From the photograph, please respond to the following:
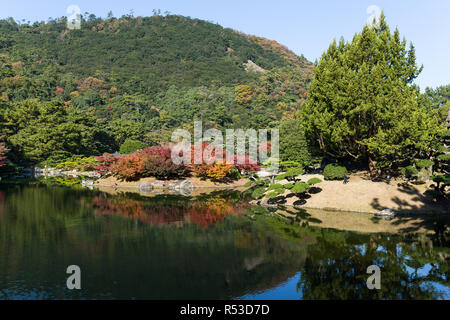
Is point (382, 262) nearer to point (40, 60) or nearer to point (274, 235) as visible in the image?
point (274, 235)

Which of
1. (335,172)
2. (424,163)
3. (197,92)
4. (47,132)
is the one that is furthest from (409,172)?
(197,92)

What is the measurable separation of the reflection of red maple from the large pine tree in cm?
834

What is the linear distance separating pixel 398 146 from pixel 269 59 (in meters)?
125

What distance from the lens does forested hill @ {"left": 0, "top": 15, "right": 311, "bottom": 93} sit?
362 ft

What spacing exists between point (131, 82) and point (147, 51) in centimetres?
3830

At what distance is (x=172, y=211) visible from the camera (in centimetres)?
2275

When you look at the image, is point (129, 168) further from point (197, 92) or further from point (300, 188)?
point (197, 92)

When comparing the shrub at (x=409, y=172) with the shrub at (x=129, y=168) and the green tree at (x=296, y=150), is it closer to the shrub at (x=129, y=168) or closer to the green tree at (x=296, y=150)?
the green tree at (x=296, y=150)

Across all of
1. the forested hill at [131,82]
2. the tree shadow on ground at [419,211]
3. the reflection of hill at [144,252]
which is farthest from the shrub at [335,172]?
the forested hill at [131,82]

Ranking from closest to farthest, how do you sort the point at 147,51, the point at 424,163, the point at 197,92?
the point at 424,163 → the point at 197,92 → the point at 147,51

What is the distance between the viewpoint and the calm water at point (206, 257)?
404 inches

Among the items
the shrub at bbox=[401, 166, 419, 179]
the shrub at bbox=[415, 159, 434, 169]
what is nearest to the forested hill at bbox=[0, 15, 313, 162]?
the shrub at bbox=[401, 166, 419, 179]

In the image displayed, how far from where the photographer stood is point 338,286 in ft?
Answer: 34.4

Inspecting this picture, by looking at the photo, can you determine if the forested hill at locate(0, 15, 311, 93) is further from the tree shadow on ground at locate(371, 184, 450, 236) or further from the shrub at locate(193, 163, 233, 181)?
the tree shadow on ground at locate(371, 184, 450, 236)
